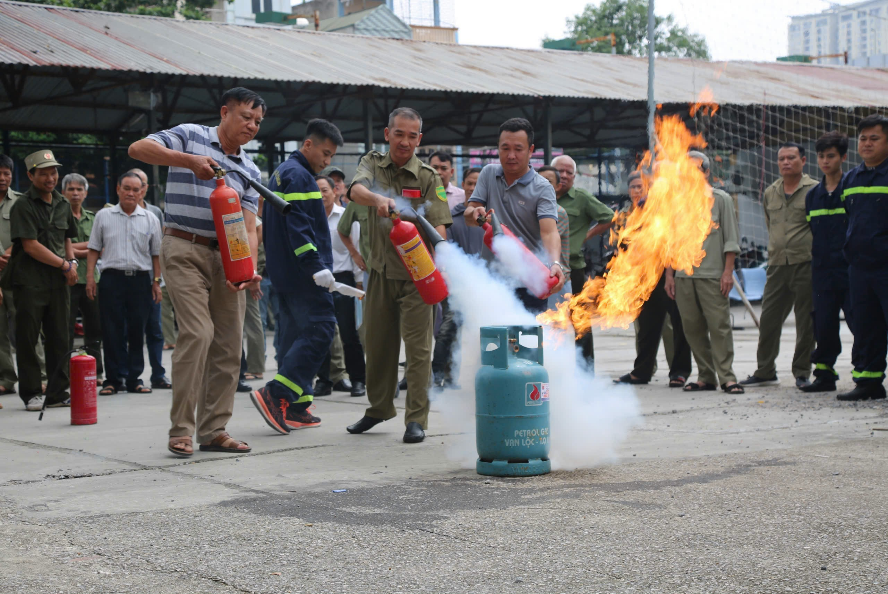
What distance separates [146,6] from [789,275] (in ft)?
95.9

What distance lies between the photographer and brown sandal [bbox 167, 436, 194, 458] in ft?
19.0

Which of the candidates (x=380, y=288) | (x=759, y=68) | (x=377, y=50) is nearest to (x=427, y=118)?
(x=377, y=50)

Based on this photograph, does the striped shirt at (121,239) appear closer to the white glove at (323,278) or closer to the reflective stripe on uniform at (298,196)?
the reflective stripe on uniform at (298,196)

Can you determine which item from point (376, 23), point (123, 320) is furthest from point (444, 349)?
point (376, 23)

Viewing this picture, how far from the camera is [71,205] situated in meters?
9.43

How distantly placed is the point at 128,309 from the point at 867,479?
6.99 m

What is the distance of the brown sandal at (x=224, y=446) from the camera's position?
19.6 feet

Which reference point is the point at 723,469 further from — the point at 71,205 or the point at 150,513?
the point at 71,205

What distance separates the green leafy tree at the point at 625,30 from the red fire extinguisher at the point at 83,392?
63.6 m

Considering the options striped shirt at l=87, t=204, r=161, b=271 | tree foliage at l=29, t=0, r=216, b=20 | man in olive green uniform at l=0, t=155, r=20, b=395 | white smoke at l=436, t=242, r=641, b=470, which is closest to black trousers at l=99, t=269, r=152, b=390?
striped shirt at l=87, t=204, r=161, b=271

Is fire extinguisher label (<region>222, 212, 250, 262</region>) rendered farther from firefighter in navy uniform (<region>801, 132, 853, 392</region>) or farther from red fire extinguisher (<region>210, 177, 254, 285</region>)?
firefighter in navy uniform (<region>801, 132, 853, 392</region>)

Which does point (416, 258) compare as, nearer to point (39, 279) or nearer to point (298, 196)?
point (298, 196)

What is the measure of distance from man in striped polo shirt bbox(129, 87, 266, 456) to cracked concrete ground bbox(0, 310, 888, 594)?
0.36 metres

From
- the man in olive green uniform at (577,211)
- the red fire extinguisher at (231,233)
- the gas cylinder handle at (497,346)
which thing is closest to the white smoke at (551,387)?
the gas cylinder handle at (497,346)
